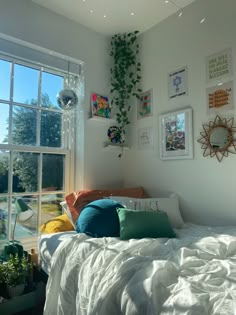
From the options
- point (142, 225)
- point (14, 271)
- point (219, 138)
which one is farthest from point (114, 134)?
point (14, 271)

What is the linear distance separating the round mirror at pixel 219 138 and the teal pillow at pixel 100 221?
0.96 m

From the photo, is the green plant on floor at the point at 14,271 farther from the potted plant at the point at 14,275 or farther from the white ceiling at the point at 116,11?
the white ceiling at the point at 116,11

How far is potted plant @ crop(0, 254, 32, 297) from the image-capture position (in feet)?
5.33

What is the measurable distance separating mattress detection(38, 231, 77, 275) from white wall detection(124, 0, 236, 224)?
1.10 metres

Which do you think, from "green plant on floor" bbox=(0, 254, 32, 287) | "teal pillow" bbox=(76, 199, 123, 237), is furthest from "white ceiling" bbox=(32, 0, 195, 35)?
"green plant on floor" bbox=(0, 254, 32, 287)

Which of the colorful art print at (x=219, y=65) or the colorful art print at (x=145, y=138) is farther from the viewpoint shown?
the colorful art print at (x=145, y=138)

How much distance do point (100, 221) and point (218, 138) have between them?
1.17 metres

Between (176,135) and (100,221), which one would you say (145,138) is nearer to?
(176,135)

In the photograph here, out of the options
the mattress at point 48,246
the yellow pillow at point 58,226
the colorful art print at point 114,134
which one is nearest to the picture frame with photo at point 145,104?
the colorful art print at point 114,134

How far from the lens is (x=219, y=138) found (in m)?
2.08

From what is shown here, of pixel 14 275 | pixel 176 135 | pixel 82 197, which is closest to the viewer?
pixel 14 275

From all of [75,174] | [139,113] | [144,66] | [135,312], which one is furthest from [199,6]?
[135,312]

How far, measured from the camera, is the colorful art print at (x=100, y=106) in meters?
2.62

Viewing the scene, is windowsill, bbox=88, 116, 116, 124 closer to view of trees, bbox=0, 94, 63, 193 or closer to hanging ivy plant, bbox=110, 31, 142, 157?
hanging ivy plant, bbox=110, 31, 142, 157
